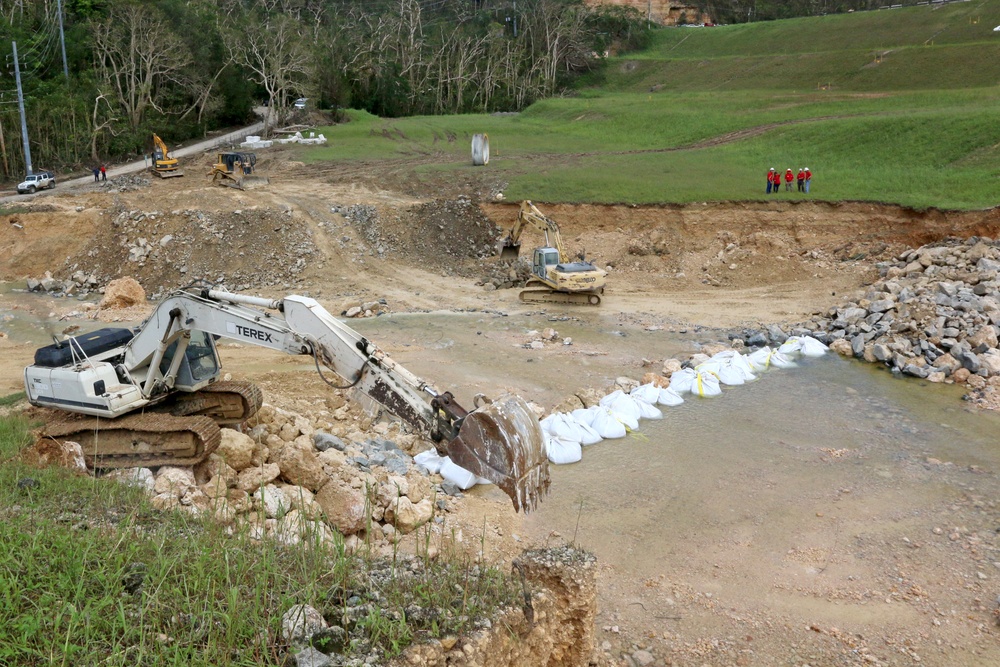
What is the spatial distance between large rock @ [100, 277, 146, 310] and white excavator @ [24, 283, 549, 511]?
1381 centimetres

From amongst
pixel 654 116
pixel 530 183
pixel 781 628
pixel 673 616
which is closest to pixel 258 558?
pixel 673 616

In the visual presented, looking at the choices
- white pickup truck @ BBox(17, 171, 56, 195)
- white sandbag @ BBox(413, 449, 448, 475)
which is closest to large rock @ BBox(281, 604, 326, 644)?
white sandbag @ BBox(413, 449, 448, 475)

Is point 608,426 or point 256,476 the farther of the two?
point 608,426

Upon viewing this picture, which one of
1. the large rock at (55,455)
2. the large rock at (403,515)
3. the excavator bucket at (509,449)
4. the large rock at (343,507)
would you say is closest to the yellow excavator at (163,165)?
the large rock at (55,455)

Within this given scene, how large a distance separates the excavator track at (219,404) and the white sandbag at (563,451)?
4.89m

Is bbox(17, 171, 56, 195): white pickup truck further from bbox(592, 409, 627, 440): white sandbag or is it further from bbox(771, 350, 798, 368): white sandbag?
bbox(771, 350, 798, 368): white sandbag

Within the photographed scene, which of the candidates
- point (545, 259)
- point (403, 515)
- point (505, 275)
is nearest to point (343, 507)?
point (403, 515)

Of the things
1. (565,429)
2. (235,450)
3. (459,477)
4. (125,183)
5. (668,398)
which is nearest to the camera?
(235,450)

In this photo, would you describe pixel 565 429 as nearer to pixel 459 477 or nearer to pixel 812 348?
pixel 459 477

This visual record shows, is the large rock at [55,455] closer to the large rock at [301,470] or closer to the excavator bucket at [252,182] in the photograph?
the large rock at [301,470]

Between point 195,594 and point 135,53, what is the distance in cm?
4281

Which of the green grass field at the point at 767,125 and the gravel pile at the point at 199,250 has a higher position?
the green grass field at the point at 767,125

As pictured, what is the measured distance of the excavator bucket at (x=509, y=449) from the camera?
768 cm

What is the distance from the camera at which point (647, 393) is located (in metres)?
16.2
